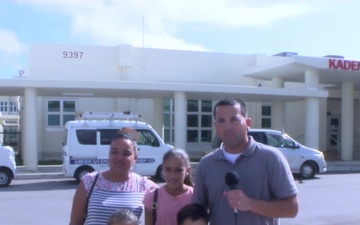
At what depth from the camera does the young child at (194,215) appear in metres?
4.01

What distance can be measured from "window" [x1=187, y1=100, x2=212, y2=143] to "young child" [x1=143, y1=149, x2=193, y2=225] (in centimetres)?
2951

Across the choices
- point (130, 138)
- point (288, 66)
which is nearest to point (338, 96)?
point (288, 66)

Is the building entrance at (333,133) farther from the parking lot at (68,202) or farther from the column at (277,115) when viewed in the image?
the parking lot at (68,202)

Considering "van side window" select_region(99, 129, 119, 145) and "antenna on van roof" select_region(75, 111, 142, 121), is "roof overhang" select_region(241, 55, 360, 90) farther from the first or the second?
"van side window" select_region(99, 129, 119, 145)

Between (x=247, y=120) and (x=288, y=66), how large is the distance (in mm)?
25389

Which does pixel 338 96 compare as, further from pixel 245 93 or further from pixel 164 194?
pixel 164 194

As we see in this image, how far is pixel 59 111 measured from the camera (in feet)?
105

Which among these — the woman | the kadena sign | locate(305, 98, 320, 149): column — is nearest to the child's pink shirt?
the woman

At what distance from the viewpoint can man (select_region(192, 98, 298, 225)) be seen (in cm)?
389

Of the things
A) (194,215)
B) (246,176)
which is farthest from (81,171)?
(246,176)

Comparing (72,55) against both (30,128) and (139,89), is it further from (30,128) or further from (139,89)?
(30,128)

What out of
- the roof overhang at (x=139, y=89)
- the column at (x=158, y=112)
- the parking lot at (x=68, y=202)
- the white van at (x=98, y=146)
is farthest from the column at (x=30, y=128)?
the column at (x=158, y=112)

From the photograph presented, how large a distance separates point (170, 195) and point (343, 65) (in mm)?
25328

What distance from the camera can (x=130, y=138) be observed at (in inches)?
188
